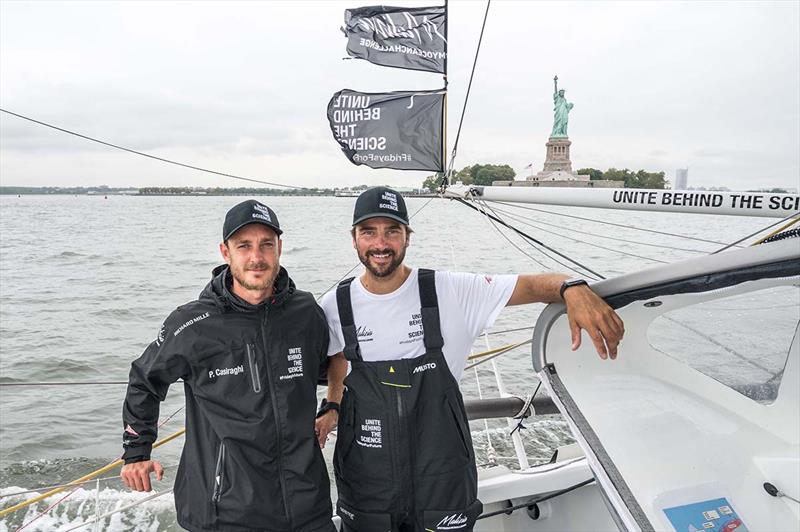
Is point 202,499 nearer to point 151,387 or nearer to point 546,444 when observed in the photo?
point 151,387

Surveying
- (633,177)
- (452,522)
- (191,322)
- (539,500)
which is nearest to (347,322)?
(191,322)

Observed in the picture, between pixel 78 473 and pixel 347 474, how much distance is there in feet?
17.0

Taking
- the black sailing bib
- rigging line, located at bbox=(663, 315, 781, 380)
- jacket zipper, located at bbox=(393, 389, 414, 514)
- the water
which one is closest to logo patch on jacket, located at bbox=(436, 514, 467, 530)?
the black sailing bib

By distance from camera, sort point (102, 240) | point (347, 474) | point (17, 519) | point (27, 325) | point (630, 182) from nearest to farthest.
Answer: point (347, 474) < point (17, 519) < point (630, 182) < point (27, 325) < point (102, 240)

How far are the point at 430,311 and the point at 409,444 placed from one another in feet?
1.67

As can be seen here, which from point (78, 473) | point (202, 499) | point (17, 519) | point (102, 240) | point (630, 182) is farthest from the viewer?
point (102, 240)

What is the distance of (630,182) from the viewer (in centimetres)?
754

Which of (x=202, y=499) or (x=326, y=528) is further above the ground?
(x=202, y=499)

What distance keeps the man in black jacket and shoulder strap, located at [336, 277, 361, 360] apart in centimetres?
14

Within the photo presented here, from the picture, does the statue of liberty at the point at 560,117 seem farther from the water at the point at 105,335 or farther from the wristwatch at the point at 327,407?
the wristwatch at the point at 327,407

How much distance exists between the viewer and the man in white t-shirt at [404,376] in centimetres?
211

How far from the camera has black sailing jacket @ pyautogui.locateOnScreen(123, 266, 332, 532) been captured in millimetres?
2020

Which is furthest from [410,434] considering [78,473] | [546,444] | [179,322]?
[78,473]

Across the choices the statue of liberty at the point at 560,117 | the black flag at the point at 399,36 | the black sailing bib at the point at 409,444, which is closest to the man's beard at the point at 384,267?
the black sailing bib at the point at 409,444
